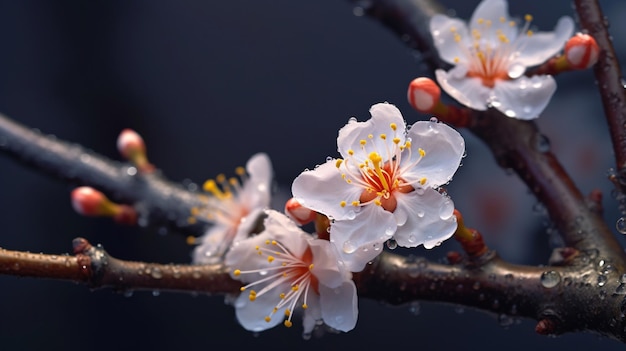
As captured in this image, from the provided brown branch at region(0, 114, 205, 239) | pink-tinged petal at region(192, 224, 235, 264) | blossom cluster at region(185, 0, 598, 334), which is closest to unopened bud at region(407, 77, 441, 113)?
blossom cluster at region(185, 0, 598, 334)

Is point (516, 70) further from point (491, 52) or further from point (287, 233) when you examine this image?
point (287, 233)

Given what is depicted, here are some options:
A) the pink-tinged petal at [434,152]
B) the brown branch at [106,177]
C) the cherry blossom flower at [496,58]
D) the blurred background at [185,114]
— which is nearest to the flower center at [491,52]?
the cherry blossom flower at [496,58]

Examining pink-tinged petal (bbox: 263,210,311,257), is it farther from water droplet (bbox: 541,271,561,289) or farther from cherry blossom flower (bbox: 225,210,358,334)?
water droplet (bbox: 541,271,561,289)

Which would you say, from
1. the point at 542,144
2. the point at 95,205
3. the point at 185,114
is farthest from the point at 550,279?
the point at 185,114

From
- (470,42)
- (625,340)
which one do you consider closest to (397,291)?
(625,340)

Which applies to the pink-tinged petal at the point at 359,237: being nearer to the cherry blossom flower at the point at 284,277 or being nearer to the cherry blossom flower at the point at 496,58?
the cherry blossom flower at the point at 284,277

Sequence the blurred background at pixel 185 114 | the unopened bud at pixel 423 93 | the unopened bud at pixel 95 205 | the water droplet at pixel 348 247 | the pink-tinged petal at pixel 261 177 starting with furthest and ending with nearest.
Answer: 1. the blurred background at pixel 185 114
2. the unopened bud at pixel 95 205
3. the pink-tinged petal at pixel 261 177
4. the unopened bud at pixel 423 93
5. the water droplet at pixel 348 247
